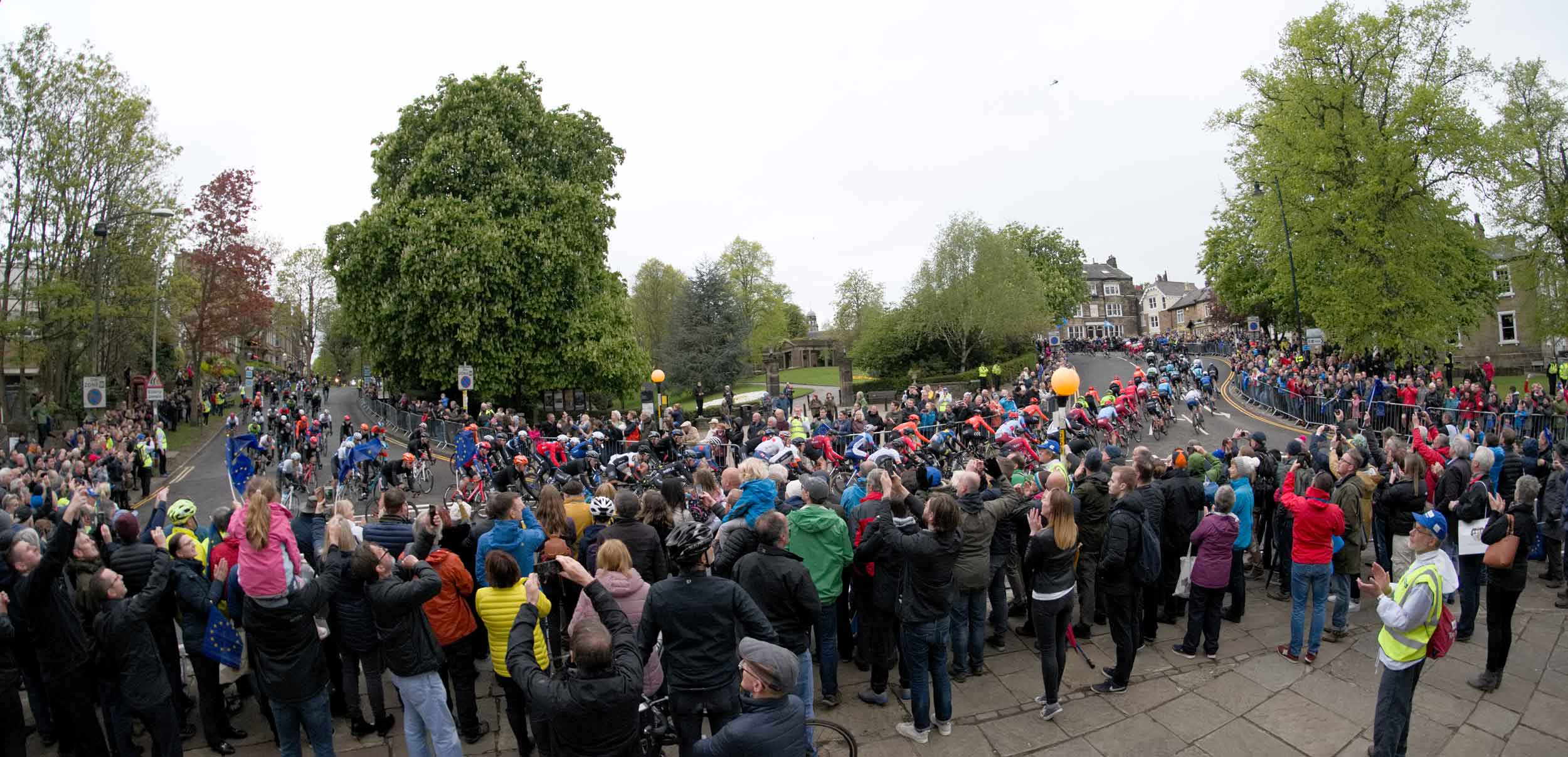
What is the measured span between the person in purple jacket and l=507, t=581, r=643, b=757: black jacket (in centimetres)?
516

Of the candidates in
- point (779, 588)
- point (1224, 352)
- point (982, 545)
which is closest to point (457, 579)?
point (779, 588)

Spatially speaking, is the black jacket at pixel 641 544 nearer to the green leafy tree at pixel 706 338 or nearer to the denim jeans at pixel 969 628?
the denim jeans at pixel 969 628

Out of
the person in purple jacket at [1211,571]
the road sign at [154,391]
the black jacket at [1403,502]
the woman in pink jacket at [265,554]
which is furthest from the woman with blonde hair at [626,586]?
the road sign at [154,391]

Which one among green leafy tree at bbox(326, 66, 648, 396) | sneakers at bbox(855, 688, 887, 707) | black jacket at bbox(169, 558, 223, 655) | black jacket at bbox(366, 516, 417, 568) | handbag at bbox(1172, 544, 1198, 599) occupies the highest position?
green leafy tree at bbox(326, 66, 648, 396)

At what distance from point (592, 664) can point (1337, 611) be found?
23.8ft

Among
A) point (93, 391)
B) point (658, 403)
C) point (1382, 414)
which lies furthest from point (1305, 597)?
point (93, 391)

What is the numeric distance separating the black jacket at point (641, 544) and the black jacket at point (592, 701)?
68.9 inches

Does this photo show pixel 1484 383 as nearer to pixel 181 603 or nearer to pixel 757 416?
pixel 757 416

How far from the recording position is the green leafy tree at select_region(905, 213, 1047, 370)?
148 feet

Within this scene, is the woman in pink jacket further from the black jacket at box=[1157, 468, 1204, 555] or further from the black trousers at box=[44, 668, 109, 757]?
the black jacket at box=[1157, 468, 1204, 555]

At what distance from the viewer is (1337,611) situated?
7535 millimetres

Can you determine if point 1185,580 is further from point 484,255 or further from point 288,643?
point 484,255

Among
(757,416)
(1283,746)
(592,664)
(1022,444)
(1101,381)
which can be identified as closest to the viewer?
(592,664)

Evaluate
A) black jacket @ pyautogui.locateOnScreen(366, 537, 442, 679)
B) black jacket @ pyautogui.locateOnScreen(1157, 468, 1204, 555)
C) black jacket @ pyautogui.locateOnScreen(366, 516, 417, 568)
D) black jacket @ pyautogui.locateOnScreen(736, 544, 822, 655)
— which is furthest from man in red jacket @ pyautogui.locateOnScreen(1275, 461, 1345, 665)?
black jacket @ pyautogui.locateOnScreen(366, 516, 417, 568)
